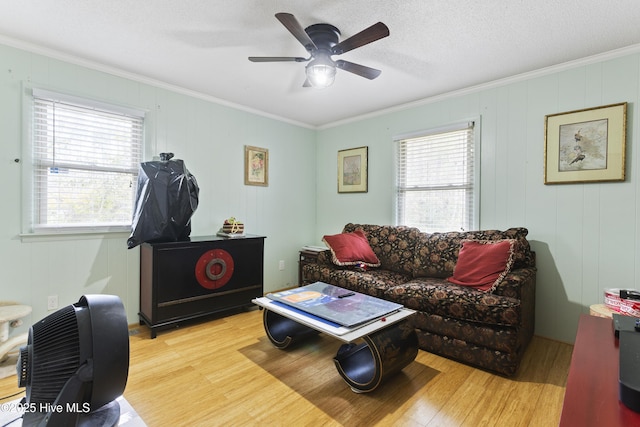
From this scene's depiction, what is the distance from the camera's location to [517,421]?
1.68 m

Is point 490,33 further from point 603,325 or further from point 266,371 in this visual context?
point 266,371

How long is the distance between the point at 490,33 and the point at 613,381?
2.26 meters

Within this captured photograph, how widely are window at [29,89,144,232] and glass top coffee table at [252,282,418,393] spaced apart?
1771mm

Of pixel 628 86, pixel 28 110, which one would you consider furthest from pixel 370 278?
pixel 28 110

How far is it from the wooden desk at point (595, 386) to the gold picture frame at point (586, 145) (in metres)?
1.98

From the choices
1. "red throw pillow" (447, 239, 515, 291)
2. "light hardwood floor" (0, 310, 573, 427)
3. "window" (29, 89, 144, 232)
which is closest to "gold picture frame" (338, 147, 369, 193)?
"red throw pillow" (447, 239, 515, 291)

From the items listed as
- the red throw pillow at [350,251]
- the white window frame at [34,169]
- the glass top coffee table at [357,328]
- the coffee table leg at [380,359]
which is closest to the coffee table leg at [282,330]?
the glass top coffee table at [357,328]

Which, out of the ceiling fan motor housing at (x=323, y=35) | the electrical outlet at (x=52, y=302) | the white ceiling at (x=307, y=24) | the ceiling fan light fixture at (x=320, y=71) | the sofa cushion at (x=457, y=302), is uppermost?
the white ceiling at (x=307, y=24)

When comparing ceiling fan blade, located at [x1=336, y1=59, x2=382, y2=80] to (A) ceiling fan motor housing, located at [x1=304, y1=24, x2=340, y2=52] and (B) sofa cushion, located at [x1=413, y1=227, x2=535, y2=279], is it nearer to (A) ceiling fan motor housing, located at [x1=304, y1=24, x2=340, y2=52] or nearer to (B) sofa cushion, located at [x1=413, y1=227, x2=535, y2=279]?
(A) ceiling fan motor housing, located at [x1=304, y1=24, x2=340, y2=52]

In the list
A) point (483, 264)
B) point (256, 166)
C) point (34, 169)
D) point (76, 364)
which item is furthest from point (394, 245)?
point (34, 169)

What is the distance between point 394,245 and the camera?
3453mm

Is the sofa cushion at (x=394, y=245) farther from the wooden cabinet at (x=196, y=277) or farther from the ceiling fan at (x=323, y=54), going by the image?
the ceiling fan at (x=323, y=54)

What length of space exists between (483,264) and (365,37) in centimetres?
197

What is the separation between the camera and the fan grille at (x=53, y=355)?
73 cm
